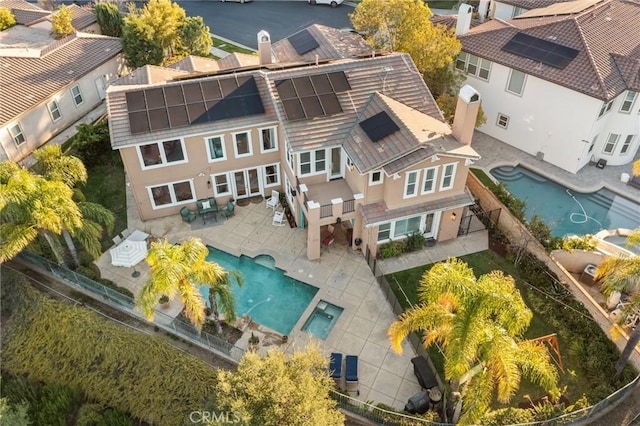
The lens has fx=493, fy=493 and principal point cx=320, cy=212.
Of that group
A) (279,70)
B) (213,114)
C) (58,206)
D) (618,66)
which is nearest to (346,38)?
(279,70)

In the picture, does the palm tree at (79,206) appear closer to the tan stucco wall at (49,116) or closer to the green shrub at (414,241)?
the tan stucco wall at (49,116)

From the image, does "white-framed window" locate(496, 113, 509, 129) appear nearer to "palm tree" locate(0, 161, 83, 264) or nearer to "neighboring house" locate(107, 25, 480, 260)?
"neighboring house" locate(107, 25, 480, 260)

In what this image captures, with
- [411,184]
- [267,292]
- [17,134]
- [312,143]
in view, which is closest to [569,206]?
[411,184]

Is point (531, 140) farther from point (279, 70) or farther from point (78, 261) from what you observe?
point (78, 261)

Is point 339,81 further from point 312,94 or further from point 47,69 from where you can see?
point 47,69

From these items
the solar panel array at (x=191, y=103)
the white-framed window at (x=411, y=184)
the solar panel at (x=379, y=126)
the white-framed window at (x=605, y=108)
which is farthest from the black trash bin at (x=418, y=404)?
the white-framed window at (x=605, y=108)
